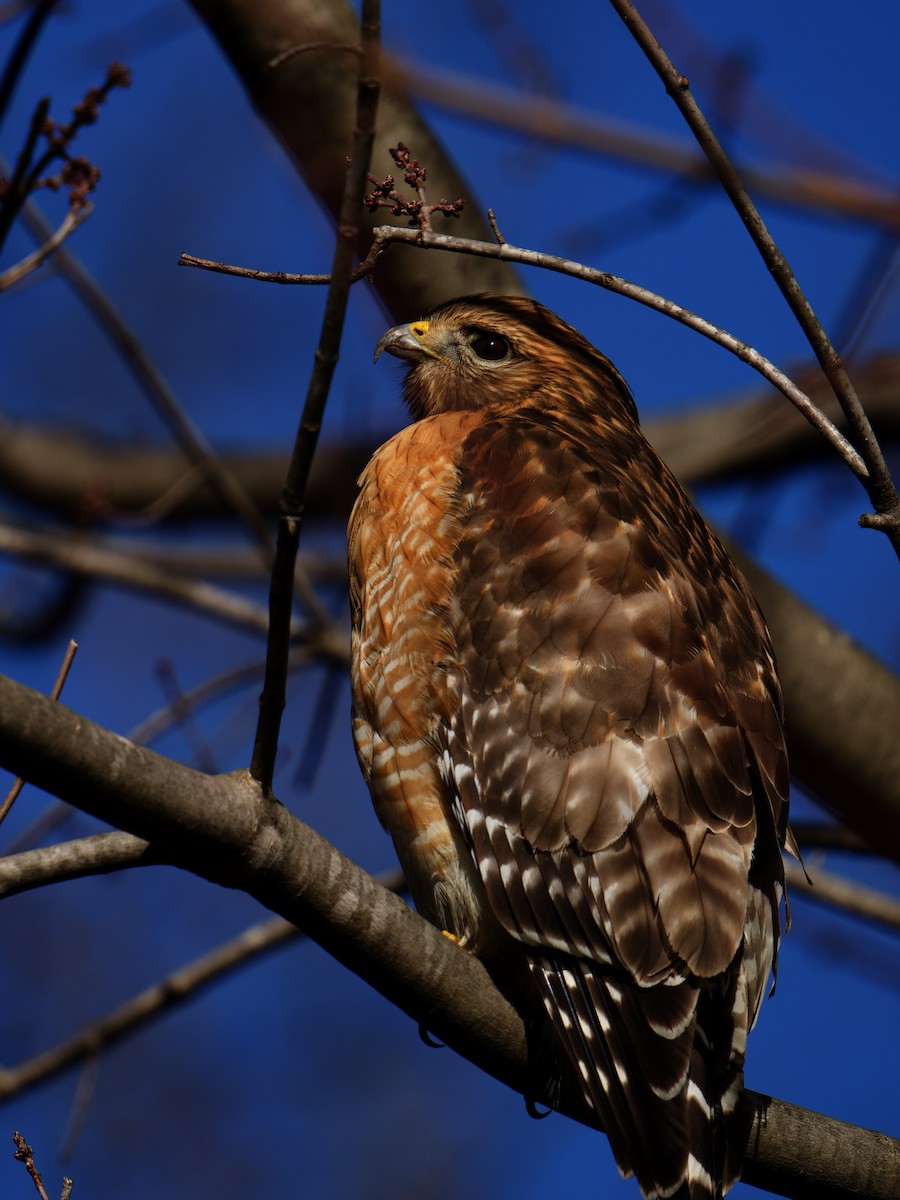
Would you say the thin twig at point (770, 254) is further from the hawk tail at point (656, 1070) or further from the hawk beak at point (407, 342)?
the hawk beak at point (407, 342)

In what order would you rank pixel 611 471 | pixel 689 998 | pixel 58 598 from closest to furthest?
pixel 689 998 < pixel 611 471 < pixel 58 598

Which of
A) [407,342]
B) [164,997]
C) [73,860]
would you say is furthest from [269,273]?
[164,997]

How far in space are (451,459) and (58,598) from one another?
159 inches

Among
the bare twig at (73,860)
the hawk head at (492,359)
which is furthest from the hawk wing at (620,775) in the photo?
the bare twig at (73,860)

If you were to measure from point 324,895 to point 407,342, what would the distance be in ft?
6.67

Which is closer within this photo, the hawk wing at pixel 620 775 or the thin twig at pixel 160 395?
the hawk wing at pixel 620 775

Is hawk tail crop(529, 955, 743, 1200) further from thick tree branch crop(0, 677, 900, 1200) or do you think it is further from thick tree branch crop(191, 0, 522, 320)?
thick tree branch crop(191, 0, 522, 320)

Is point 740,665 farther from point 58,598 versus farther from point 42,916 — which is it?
point 42,916

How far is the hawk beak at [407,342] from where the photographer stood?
415 cm

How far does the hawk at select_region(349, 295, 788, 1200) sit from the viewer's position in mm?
2873

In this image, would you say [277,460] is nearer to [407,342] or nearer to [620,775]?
[407,342]

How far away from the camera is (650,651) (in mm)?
3182

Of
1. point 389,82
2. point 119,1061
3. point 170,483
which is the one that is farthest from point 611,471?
point 119,1061

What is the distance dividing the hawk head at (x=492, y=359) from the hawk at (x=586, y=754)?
1.43 feet
